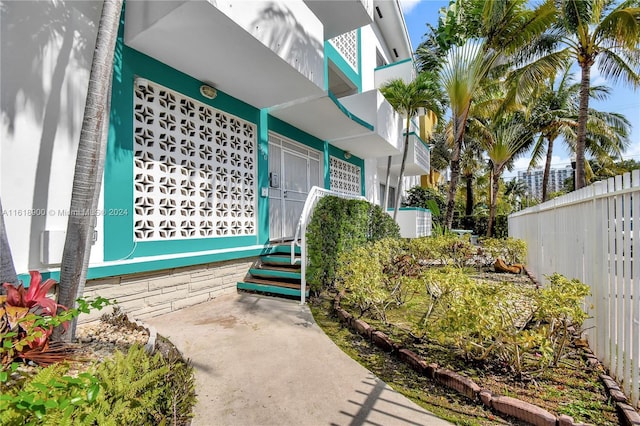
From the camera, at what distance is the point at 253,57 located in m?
5.05

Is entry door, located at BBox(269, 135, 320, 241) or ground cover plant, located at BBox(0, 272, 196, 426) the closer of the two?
ground cover plant, located at BBox(0, 272, 196, 426)

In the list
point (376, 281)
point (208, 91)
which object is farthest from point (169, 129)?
point (376, 281)

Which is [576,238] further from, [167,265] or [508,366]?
[167,265]

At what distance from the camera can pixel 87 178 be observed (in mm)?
2920

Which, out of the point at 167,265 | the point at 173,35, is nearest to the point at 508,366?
the point at 167,265

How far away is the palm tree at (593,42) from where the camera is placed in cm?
884

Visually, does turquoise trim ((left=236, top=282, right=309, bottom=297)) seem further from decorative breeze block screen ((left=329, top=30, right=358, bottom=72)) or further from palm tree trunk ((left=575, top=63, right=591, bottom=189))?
palm tree trunk ((left=575, top=63, right=591, bottom=189))

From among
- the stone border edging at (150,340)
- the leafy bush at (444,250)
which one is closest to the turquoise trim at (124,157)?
the stone border edging at (150,340)

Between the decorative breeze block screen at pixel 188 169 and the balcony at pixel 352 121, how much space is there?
1.49 metres

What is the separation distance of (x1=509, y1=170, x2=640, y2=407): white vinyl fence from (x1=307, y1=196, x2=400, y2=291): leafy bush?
147 inches

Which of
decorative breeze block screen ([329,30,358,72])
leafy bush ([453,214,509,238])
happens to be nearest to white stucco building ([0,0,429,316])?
decorative breeze block screen ([329,30,358,72])

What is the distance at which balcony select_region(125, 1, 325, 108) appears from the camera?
419 centimetres

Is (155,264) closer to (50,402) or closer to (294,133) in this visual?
(50,402)

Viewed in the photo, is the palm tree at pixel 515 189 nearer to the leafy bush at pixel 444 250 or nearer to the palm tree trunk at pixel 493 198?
the palm tree trunk at pixel 493 198
